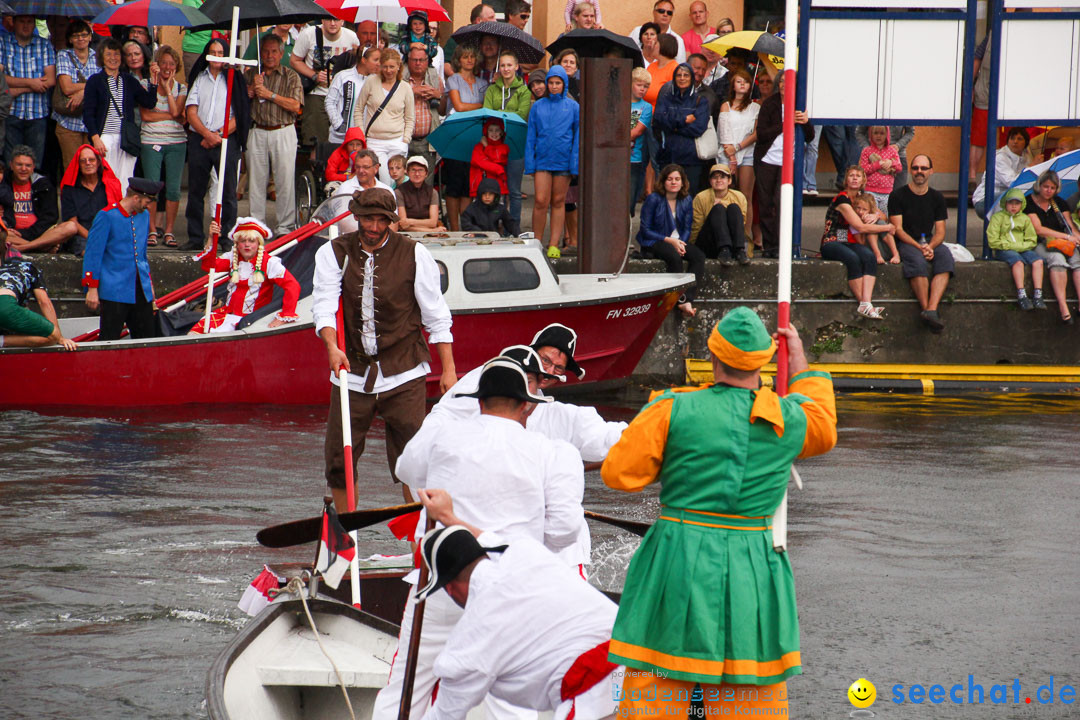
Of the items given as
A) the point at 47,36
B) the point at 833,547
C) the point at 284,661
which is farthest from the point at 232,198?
the point at 284,661

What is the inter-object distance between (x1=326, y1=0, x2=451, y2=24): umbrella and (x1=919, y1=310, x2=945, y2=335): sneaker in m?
6.30

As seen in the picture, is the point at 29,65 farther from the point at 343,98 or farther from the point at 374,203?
the point at 374,203

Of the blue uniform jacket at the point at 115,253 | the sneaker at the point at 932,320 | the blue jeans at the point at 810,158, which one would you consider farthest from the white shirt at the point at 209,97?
the sneaker at the point at 932,320

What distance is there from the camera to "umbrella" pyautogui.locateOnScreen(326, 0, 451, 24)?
14734 millimetres

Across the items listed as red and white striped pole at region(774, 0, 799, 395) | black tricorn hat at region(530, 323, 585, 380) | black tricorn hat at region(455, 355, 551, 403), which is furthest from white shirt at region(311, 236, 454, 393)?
red and white striped pole at region(774, 0, 799, 395)

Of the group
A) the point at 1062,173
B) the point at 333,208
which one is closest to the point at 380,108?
the point at 333,208

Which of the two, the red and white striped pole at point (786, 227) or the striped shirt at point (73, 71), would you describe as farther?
the striped shirt at point (73, 71)

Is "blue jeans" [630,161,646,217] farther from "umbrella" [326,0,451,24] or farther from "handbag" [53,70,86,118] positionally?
"handbag" [53,70,86,118]

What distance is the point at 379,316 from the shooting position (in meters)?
7.93

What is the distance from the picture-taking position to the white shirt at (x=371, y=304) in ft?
25.8

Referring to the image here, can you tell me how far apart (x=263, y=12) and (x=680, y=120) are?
4643mm

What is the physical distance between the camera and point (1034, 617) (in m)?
7.43

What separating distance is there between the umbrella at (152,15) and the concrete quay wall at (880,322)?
4.67 metres

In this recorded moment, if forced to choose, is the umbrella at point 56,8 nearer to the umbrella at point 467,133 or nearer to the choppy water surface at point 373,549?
the umbrella at point 467,133
